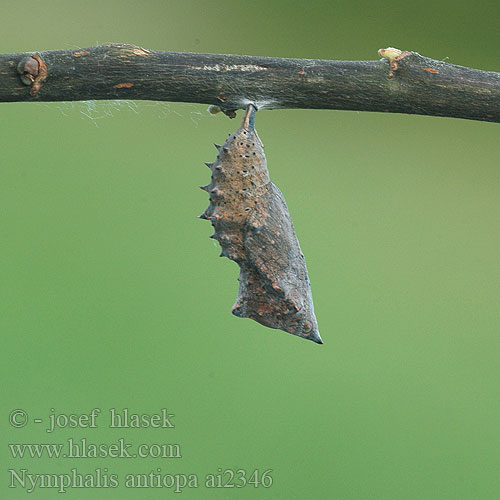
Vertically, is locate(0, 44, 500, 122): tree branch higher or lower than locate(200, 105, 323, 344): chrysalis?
higher

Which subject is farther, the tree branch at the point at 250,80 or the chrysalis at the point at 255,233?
the chrysalis at the point at 255,233

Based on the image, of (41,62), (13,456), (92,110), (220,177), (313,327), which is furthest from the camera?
(13,456)

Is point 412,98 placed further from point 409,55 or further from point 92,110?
point 92,110

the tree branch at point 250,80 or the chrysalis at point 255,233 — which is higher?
the tree branch at point 250,80

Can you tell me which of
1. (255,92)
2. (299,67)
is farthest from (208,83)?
(299,67)

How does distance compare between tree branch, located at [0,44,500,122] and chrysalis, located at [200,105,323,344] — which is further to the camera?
chrysalis, located at [200,105,323,344]
